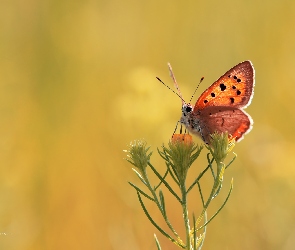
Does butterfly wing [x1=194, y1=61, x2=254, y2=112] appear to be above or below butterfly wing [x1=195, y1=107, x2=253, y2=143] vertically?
above

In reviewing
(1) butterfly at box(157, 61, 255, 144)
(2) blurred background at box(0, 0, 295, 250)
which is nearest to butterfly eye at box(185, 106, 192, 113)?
(1) butterfly at box(157, 61, 255, 144)

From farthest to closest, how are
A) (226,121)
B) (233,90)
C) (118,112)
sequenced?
(118,112), (226,121), (233,90)

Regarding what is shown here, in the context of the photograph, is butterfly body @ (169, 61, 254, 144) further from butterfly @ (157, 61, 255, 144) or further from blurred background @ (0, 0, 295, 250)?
blurred background @ (0, 0, 295, 250)

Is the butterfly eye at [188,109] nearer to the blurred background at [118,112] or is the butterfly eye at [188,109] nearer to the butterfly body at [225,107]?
the butterfly body at [225,107]

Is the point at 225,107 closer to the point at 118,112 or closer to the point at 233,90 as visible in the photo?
the point at 233,90

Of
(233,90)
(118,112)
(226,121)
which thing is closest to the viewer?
(233,90)

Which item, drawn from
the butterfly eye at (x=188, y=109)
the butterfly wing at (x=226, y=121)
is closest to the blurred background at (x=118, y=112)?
the butterfly wing at (x=226, y=121)

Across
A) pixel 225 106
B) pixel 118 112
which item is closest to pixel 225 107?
pixel 225 106

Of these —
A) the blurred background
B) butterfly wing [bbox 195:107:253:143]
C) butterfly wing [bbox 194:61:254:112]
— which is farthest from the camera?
the blurred background

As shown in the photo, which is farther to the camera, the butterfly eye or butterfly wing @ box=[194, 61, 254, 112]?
the butterfly eye
